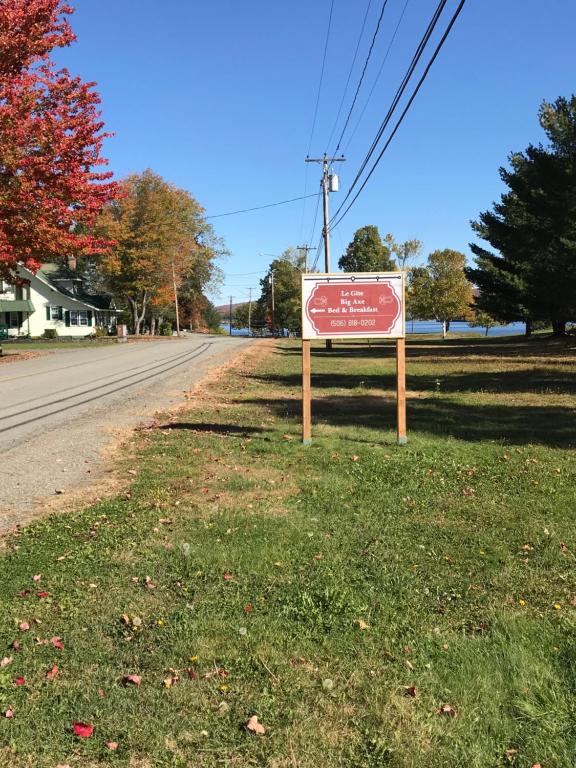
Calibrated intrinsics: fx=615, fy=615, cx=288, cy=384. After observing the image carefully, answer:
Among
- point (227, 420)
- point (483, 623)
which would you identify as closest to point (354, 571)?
point (483, 623)

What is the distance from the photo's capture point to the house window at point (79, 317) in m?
56.3

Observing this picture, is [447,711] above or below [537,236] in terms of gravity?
below

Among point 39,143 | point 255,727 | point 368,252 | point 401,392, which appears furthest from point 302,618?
point 368,252

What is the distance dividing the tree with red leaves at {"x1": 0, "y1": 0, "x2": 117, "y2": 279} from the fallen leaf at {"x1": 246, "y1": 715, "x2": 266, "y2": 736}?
2171cm

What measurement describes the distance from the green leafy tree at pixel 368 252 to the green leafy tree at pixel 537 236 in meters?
30.1

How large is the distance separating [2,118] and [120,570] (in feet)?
67.5

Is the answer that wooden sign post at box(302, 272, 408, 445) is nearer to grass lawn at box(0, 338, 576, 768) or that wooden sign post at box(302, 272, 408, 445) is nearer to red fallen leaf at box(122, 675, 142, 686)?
grass lawn at box(0, 338, 576, 768)

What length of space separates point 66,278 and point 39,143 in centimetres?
4011

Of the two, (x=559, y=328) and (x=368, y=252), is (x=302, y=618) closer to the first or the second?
(x=559, y=328)

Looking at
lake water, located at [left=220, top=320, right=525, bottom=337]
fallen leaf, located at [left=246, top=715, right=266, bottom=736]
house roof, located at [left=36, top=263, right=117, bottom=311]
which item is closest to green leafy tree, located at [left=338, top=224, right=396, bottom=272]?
lake water, located at [left=220, top=320, right=525, bottom=337]

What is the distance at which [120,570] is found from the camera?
4336mm

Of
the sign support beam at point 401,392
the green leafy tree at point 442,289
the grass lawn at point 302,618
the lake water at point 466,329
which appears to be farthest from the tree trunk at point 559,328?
the lake water at point 466,329

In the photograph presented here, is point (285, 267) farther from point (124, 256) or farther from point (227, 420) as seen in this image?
point (227, 420)

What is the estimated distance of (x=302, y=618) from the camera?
12.0 feet
